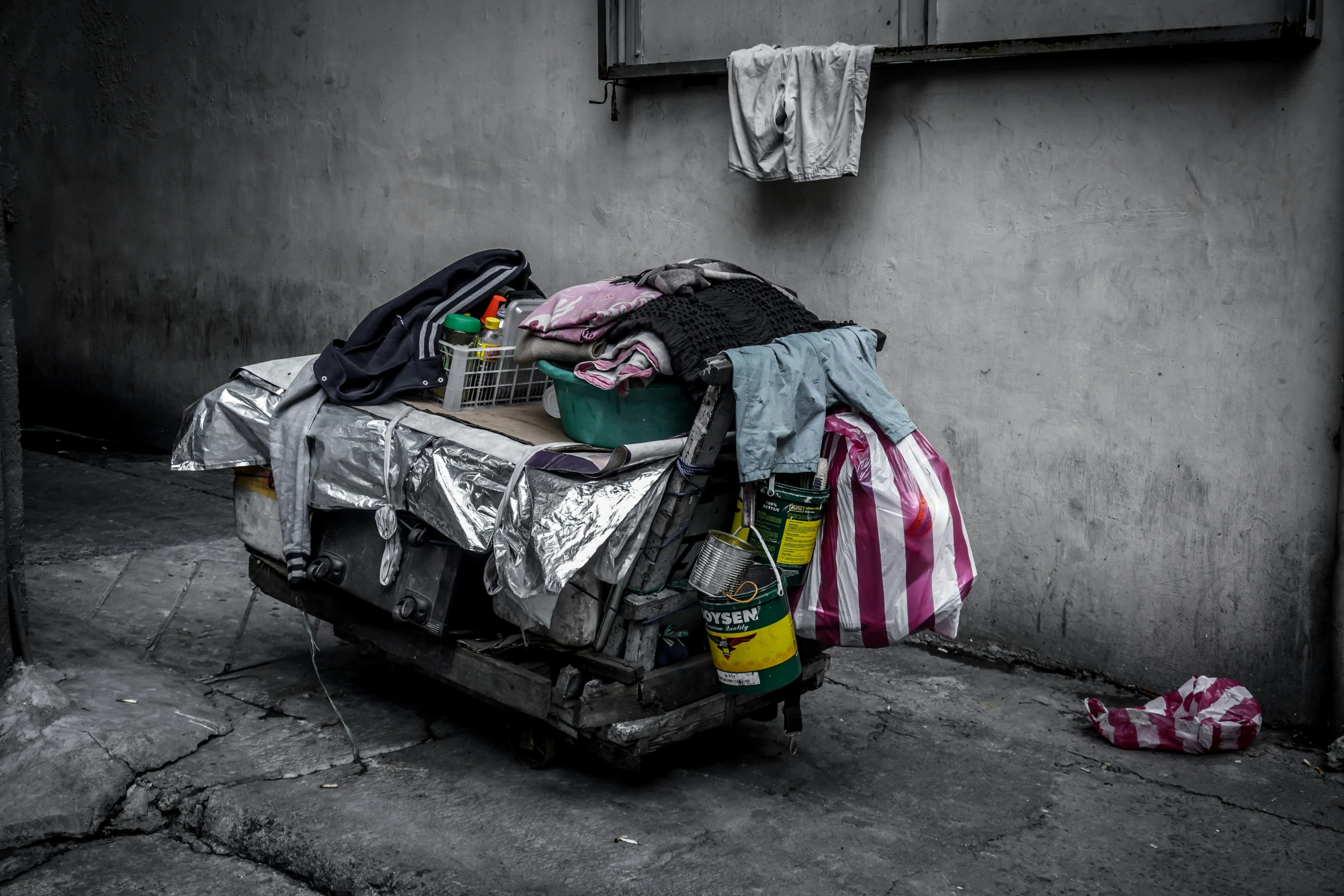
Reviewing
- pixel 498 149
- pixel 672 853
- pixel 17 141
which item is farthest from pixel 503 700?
pixel 17 141

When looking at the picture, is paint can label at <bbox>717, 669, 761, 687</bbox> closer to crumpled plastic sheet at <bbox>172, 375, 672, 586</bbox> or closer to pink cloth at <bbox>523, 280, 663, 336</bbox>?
crumpled plastic sheet at <bbox>172, 375, 672, 586</bbox>

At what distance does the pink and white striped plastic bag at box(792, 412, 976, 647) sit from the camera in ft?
11.0

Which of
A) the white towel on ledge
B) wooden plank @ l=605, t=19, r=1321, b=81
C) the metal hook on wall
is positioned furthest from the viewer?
the metal hook on wall

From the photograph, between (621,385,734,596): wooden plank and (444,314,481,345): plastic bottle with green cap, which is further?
(444,314,481,345): plastic bottle with green cap

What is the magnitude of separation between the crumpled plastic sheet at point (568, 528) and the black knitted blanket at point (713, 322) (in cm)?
33

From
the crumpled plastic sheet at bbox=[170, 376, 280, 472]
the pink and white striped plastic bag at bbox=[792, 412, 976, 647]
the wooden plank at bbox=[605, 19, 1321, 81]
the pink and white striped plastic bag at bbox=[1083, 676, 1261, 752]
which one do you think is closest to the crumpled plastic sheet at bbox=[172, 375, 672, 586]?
the crumpled plastic sheet at bbox=[170, 376, 280, 472]

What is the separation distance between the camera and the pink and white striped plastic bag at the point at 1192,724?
418 cm

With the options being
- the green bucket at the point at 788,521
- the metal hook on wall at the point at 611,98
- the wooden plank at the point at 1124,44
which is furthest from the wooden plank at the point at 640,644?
the metal hook on wall at the point at 611,98

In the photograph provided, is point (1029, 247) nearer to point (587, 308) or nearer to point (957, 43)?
point (957, 43)

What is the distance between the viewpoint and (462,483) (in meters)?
3.49

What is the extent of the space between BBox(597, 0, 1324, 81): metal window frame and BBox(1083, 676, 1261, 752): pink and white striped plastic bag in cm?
232

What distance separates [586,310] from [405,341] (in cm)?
77

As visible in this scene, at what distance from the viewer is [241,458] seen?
13.3ft

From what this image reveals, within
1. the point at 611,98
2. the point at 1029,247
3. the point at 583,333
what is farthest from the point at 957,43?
the point at 583,333
